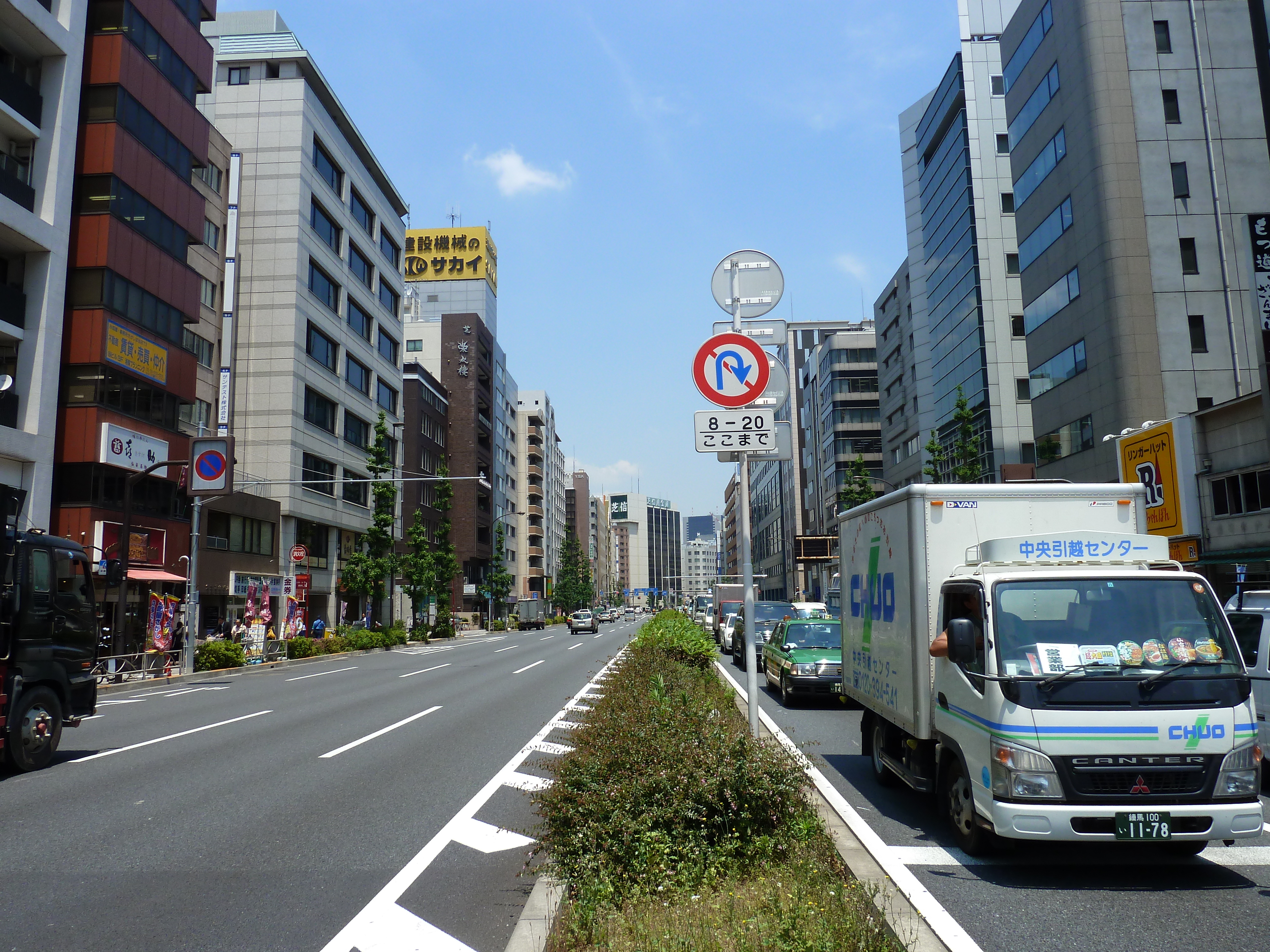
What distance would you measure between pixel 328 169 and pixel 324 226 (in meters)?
3.78

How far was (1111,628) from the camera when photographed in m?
6.27

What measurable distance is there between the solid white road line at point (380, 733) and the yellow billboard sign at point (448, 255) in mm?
88043

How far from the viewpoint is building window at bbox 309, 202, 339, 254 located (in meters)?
48.4

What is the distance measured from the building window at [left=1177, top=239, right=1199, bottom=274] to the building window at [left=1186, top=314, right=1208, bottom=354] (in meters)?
1.68

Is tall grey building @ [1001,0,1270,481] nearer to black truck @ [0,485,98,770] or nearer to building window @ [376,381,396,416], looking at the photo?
black truck @ [0,485,98,770]

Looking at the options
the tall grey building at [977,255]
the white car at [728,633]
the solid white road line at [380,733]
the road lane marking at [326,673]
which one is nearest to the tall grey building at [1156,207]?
the tall grey building at [977,255]

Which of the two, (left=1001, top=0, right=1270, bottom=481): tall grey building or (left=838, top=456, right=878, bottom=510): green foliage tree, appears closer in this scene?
(left=1001, top=0, right=1270, bottom=481): tall grey building

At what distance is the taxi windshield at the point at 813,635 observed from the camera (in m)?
17.4

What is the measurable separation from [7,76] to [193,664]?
1858cm

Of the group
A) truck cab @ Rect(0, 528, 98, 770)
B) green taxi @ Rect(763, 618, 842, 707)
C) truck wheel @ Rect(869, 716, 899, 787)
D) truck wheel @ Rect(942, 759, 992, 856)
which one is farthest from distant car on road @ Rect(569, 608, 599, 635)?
truck wheel @ Rect(942, 759, 992, 856)

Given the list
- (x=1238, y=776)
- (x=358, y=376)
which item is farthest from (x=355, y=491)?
(x=1238, y=776)

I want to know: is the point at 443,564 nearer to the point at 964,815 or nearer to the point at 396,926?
the point at 964,815

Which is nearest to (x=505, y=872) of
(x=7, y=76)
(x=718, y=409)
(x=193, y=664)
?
(x=718, y=409)

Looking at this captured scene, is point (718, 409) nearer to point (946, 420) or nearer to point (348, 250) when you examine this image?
point (946, 420)
